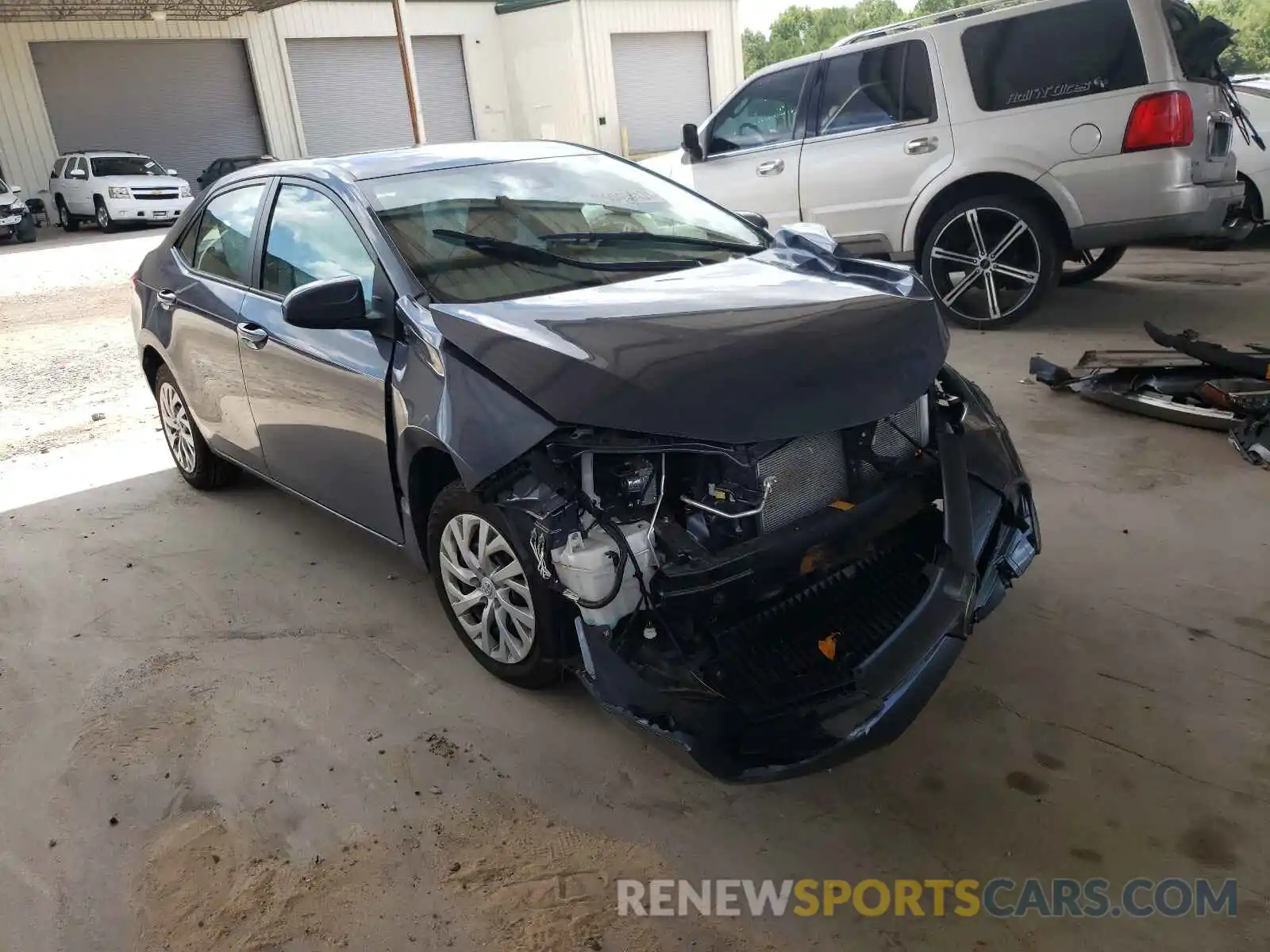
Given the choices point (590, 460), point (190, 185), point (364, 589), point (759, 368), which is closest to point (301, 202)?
point (364, 589)

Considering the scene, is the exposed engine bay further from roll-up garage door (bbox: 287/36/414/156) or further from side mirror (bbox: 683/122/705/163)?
roll-up garage door (bbox: 287/36/414/156)

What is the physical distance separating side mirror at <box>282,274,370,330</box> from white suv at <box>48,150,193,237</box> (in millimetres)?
18494

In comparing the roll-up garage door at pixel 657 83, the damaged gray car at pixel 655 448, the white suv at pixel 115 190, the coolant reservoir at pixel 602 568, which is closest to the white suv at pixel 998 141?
the damaged gray car at pixel 655 448

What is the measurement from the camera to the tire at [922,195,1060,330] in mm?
6582

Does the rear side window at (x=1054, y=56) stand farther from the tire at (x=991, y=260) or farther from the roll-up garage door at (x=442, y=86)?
the roll-up garage door at (x=442, y=86)

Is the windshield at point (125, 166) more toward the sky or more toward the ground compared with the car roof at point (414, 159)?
more toward the sky

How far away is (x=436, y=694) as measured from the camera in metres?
3.22

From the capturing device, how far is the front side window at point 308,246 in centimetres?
339

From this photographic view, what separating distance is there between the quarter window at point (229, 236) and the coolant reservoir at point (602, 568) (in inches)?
88.9

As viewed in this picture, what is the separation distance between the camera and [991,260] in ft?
22.3

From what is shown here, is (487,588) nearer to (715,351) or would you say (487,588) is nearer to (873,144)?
(715,351)

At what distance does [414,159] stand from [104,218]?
1880cm

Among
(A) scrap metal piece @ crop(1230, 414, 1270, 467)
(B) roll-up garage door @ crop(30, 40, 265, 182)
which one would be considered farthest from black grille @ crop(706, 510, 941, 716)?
(B) roll-up garage door @ crop(30, 40, 265, 182)

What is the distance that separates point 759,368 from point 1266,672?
6.09 ft
